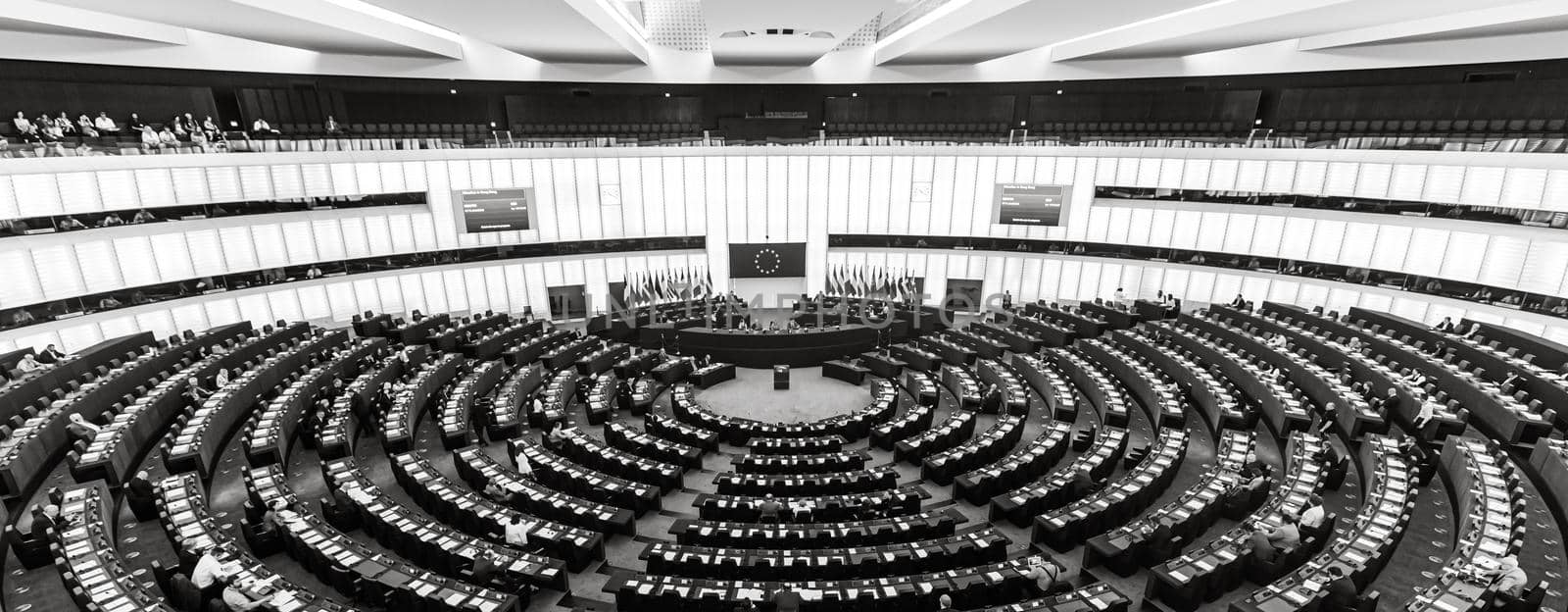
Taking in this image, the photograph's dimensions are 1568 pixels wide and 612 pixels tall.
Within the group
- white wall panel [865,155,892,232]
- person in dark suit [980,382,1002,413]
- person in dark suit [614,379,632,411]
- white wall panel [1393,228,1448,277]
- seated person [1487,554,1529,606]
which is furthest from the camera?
white wall panel [865,155,892,232]

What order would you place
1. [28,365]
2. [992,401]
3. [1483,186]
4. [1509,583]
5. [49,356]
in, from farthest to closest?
1. [1483,186]
2. [992,401]
3. [49,356]
4. [28,365]
5. [1509,583]

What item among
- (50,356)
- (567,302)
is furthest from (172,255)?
(567,302)

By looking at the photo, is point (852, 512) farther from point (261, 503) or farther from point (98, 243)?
point (98, 243)

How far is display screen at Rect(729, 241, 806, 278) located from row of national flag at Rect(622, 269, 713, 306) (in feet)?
5.27

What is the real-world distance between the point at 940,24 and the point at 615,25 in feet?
34.9

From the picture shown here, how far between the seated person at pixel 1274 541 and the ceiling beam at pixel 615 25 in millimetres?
18413

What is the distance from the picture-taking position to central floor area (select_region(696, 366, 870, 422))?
21377mm

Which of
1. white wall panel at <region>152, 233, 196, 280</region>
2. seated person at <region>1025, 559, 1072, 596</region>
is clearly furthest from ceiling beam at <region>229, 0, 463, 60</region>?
seated person at <region>1025, 559, 1072, 596</region>

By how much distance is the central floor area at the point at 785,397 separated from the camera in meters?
21.4

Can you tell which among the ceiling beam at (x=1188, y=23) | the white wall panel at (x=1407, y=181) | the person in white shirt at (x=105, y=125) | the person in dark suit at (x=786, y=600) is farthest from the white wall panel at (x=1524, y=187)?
the person in white shirt at (x=105, y=125)

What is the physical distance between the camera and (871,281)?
3142 cm

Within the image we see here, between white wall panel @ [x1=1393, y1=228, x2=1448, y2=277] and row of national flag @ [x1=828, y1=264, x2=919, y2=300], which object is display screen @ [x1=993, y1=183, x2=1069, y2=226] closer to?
row of national flag @ [x1=828, y1=264, x2=919, y2=300]

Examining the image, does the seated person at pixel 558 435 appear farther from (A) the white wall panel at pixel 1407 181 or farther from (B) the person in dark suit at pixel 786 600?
(A) the white wall panel at pixel 1407 181

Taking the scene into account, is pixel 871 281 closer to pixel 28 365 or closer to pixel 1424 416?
pixel 1424 416
